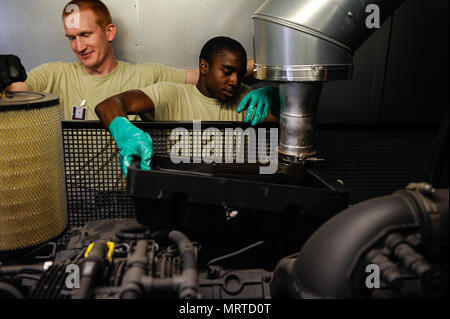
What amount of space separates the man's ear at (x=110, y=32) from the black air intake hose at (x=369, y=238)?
6.57ft

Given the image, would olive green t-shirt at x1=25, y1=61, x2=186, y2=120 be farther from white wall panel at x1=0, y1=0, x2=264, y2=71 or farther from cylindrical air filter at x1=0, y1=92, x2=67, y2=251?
cylindrical air filter at x1=0, y1=92, x2=67, y2=251

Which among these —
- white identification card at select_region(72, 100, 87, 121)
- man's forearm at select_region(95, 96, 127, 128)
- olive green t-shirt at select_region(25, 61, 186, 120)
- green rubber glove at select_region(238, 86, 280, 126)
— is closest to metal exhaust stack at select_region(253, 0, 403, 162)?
green rubber glove at select_region(238, 86, 280, 126)

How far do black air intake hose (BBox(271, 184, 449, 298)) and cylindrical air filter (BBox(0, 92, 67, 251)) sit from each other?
0.88 meters

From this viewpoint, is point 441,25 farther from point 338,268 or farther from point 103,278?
point 103,278

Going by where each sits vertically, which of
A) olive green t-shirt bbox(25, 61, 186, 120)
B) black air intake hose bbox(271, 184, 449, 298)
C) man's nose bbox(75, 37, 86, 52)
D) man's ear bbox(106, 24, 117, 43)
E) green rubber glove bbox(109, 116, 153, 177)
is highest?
man's ear bbox(106, 24, 117, 43)

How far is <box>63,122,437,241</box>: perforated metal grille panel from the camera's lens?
4.58 feet

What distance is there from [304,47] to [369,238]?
0.60 metres

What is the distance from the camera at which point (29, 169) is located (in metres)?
1.15

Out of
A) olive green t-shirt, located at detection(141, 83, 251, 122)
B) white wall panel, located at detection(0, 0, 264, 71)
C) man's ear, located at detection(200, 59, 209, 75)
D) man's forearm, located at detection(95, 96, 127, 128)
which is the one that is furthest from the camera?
white wall panel, located at detection(0, 0, 264, 71)

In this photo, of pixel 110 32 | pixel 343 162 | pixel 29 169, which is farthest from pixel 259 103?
pixel 110 32

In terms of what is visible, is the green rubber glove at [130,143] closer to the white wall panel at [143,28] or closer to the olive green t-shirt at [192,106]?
the olive green t-shirt at [192,106]

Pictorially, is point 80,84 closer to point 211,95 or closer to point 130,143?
point 211,95

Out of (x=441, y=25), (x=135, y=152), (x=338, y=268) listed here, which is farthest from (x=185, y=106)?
(x=441, y=25)

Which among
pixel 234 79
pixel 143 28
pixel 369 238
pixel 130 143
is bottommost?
pixel 369 238
